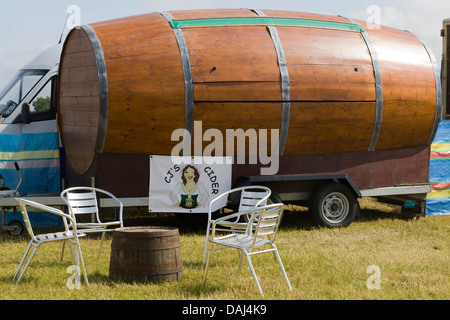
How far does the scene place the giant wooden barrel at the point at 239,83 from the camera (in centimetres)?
951

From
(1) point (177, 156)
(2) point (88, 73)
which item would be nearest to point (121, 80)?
(2) point (88, 73)

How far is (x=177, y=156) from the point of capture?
386 inches

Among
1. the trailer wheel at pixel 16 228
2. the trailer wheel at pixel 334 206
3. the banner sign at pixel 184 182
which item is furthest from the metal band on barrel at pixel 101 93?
the trailer wheel at pixel 334 206

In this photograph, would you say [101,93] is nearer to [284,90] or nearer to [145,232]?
[284,90]

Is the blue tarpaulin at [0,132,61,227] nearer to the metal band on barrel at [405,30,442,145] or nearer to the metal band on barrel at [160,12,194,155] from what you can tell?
the metal band on barrel at [160,12,194,155]

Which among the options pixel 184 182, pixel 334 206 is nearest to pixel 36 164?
pixel 184 182

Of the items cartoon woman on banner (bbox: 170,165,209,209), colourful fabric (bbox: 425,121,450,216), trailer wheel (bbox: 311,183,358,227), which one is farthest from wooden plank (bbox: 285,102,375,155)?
colourful fabric (bbox: 425,121,450,216)

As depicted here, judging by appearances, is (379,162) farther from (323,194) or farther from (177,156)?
(177,156)

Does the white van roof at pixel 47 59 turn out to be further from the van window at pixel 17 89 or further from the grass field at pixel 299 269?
the grass field at pixel 299 269

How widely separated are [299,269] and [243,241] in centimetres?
116

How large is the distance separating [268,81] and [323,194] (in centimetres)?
205

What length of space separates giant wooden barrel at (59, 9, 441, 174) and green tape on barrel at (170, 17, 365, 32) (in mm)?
19

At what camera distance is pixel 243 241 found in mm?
6512

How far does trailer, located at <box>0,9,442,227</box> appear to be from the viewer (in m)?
9.55
